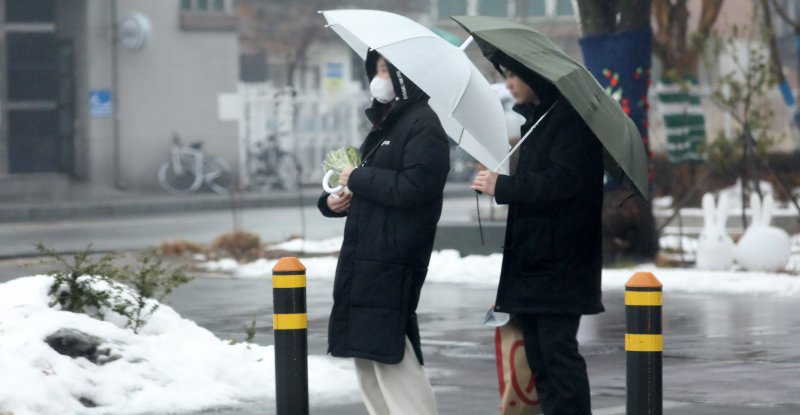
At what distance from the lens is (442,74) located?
22.2 feet

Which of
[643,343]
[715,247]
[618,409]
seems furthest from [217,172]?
[643,343]

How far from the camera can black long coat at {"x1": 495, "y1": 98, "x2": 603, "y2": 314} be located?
6.54 m

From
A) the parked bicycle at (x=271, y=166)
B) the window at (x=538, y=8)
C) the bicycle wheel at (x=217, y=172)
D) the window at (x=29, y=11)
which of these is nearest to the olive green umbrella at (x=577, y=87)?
the window at (x=29, y=11)

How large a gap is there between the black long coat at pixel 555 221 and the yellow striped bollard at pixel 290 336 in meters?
0.80

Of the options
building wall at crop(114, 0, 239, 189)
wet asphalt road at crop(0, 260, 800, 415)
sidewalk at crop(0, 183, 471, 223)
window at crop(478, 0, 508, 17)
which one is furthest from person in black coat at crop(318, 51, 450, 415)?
window at crop(478, 0, 508, 17)

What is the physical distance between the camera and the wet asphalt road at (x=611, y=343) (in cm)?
836

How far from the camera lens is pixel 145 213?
2722 cm

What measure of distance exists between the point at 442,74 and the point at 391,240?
28.9 inches

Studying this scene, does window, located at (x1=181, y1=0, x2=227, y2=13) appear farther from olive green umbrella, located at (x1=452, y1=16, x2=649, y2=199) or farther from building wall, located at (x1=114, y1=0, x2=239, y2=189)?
olive green umbrella, located at (x1=452, y1=16, x2=649, y2=199)

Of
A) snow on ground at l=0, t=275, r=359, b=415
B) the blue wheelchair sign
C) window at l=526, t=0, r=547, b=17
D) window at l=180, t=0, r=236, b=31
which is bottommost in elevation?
snow on ground at l=0, t=275, r=359, b=415

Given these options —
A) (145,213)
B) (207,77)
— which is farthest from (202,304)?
(207,77)

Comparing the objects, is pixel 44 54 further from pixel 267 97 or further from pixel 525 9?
pixel 525 9

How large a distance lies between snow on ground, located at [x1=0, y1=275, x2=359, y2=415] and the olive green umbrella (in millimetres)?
2440

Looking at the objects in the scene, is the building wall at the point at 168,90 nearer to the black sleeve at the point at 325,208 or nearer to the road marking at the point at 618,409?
the road marking at the point at 618,409
